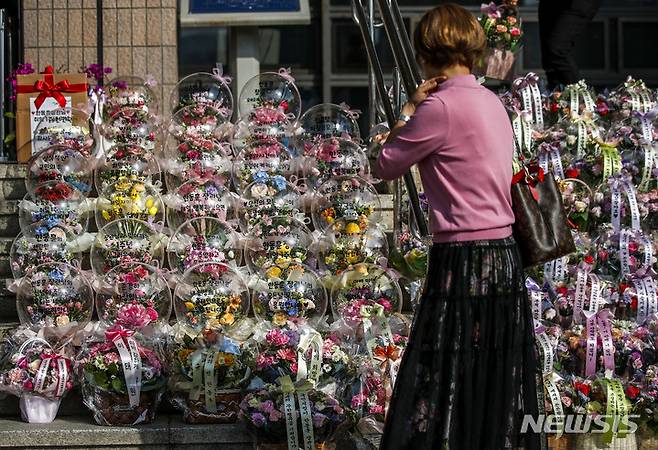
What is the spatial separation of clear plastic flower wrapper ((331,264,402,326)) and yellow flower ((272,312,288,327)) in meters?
0.30

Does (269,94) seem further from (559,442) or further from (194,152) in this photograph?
(559,442)

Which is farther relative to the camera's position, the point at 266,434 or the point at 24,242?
the point at 24,242

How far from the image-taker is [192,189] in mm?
6555

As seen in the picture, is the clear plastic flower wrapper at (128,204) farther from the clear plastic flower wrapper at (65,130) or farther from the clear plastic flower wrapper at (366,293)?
the clear plastic flower wrapper at (366,293)

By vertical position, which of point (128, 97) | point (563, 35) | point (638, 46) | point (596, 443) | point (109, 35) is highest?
point (638, 46)

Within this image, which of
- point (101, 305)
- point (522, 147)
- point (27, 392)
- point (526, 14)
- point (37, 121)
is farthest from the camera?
point (526, 14)

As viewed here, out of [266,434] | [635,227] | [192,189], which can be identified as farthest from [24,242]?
[635,227]

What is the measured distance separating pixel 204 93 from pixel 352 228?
4.97 ft

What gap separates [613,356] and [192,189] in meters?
2.49

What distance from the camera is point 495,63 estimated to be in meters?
8.10

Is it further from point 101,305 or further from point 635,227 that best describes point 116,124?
point 635,227

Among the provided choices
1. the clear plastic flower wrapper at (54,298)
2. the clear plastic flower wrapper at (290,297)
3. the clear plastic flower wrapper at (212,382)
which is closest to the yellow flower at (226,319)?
the clear plastic flower wrapper at (290,297)

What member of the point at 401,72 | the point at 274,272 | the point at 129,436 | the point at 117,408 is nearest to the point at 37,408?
the point at 117,408

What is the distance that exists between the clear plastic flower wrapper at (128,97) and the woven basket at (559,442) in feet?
10.7
